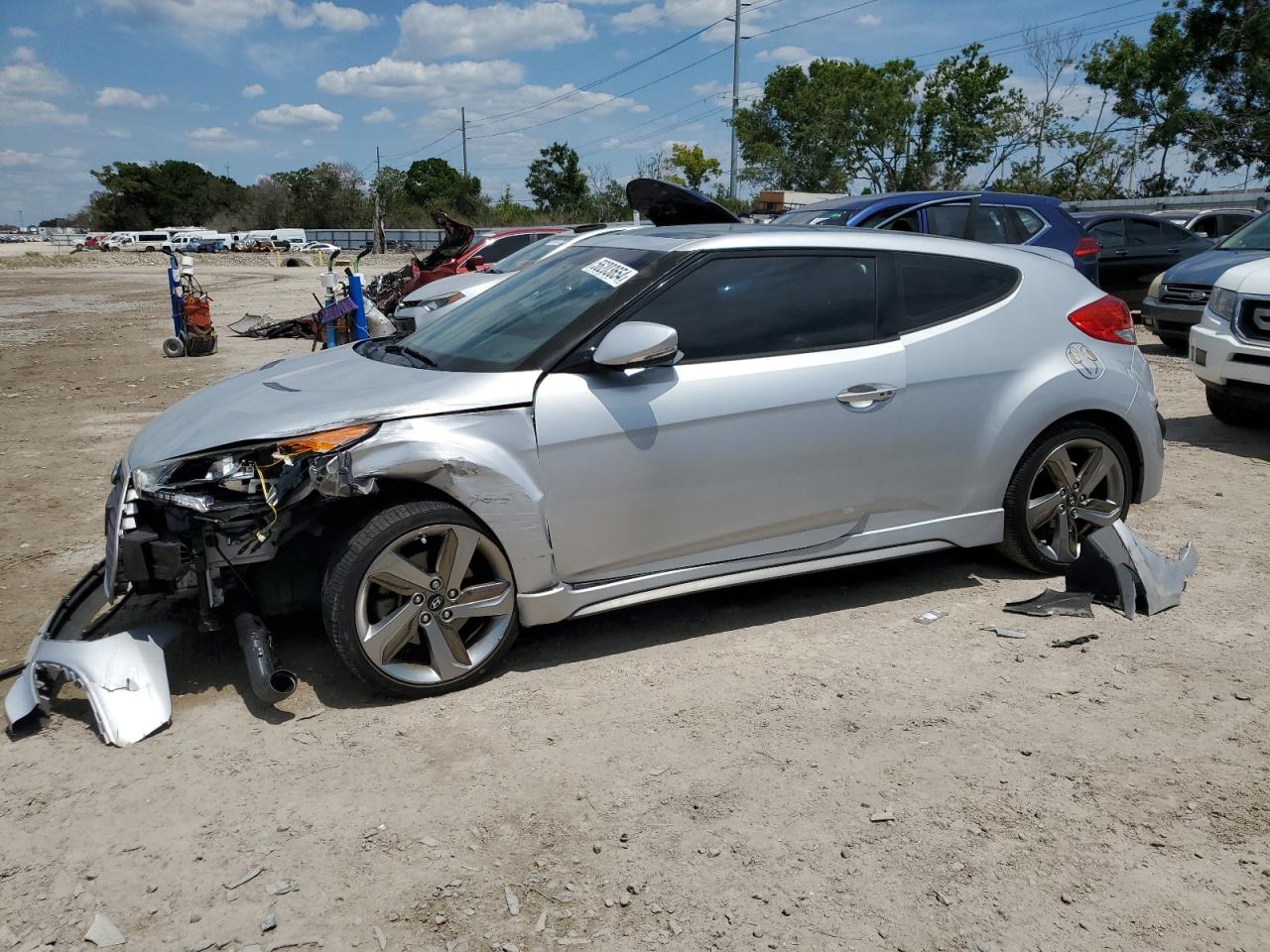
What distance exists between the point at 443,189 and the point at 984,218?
8369cm

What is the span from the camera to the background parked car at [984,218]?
9922mm

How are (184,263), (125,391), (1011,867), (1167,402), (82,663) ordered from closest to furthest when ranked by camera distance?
(1011,867) < (82,663) < (1167,402) < (125,391) < (184,263)

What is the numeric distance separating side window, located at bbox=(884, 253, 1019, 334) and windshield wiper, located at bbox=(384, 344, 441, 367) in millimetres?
1904

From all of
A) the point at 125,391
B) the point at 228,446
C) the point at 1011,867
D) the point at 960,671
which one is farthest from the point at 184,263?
the point at 1011,867

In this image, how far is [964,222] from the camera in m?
10.1

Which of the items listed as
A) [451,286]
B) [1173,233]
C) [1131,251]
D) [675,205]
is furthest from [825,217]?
[1173,233]

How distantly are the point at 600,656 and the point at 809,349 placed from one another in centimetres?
150

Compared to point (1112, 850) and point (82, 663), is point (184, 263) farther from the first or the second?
point (1112, 850)

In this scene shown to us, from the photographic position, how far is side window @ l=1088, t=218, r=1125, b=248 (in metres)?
14.5

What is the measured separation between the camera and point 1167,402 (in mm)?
9227

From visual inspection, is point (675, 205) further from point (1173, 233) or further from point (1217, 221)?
point (1217, 221)

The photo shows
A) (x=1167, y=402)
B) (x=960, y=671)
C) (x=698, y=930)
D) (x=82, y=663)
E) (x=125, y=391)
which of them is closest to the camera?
(x=698, y=930)

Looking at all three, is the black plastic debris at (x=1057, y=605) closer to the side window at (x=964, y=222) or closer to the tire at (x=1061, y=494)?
the tire at (x=1061, y=494)

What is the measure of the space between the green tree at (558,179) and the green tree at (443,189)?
16.8ft
